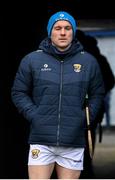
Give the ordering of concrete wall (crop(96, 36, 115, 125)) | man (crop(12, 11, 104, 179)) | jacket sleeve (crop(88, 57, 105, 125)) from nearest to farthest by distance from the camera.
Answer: man (crop(12, 11, 104, 179)) < jacket sleeve (crop(88, 57, 105, 125)) < concrete wall (crop(96, 36, 115, 125))

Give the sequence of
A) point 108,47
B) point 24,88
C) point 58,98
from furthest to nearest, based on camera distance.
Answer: point 108,47, point 24,88, point 58,98

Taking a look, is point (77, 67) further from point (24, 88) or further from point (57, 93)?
point (24, 88)

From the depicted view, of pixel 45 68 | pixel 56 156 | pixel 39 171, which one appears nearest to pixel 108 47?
pixel 45 68

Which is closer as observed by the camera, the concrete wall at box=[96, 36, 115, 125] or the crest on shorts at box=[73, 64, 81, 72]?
the crest on shorts at box=[73, 64, 81, 72]

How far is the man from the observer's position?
403cm

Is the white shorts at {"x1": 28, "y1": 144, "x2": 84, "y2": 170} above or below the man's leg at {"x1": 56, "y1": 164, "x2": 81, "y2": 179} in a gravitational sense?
above

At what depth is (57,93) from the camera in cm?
404

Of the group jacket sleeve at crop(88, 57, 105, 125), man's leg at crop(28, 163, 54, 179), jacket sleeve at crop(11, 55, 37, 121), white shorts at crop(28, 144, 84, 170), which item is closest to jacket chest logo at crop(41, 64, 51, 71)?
jacket sleeve at crop(11, 55, 37, 121)

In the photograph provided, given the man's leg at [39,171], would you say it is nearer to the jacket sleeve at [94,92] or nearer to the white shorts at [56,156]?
the white shorts at [56,156]

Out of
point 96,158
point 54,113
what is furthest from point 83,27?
point 54,113

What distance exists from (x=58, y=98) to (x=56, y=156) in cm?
46

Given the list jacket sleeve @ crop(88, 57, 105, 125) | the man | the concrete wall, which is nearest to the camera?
the man

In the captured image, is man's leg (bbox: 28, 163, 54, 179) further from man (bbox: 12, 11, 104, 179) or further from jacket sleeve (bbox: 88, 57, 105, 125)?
jacket sleeve (bbox: 88, 57, 105, 125)

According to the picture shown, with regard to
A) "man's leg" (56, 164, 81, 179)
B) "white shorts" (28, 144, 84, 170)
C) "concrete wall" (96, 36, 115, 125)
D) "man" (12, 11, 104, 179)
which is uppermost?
"concrete wall" (96, 36, 115, 125)
